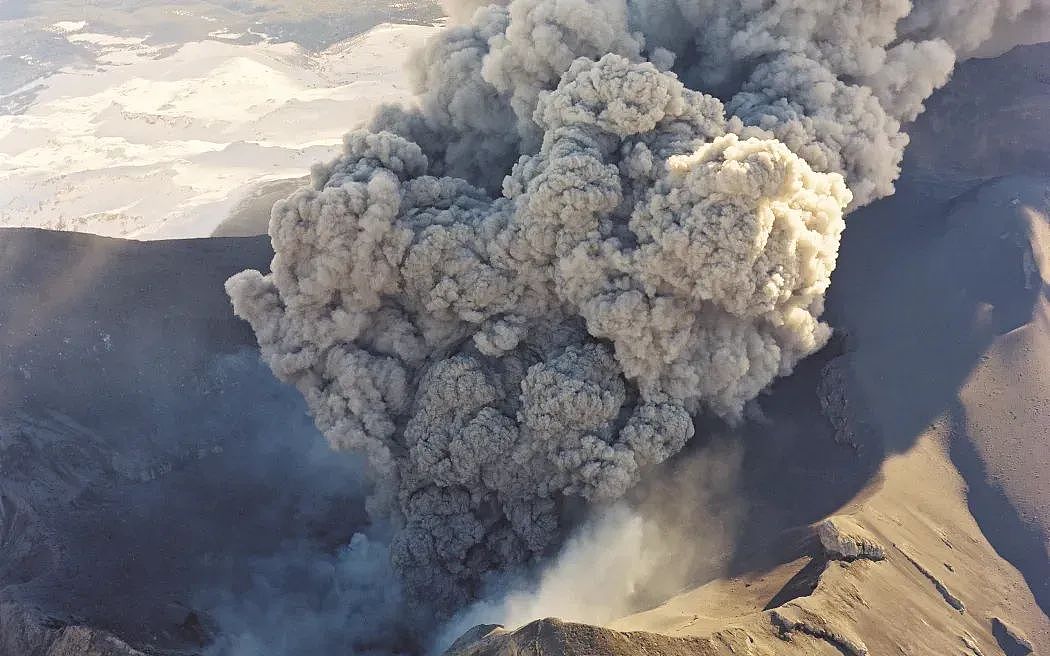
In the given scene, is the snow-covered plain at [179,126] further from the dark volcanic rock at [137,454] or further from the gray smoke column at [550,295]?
the gray smoke column at [550,295]

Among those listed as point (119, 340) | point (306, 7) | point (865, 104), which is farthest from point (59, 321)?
A: point (306, 7)

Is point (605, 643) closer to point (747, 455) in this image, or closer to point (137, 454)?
point (747, 455)

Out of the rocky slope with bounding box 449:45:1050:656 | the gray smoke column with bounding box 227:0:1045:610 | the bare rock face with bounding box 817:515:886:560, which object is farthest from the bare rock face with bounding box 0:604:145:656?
the bare rock face with bounding box 817:515:886:560

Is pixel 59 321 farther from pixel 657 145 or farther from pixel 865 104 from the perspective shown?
pixel 865 104

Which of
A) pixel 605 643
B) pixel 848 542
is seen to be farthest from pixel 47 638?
pixel 848 542

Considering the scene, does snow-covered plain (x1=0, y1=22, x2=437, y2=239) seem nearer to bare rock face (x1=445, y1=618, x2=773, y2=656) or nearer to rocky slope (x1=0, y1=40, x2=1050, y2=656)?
rocky slope (x1=0, y1=40, x2=1050, y2=656)

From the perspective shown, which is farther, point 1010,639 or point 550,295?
point 550,295
